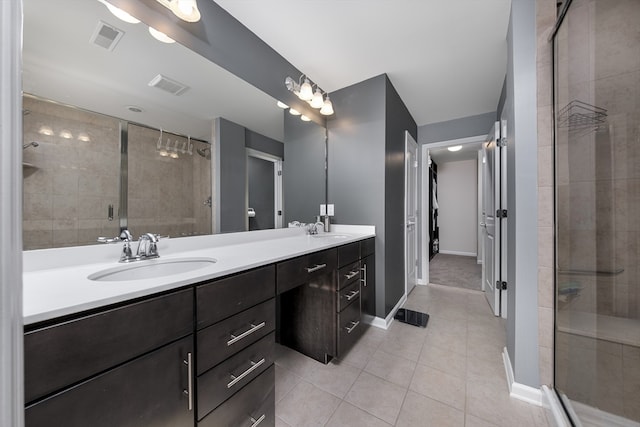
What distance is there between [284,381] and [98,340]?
1220mm

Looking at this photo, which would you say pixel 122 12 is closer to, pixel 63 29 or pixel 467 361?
pixel 63 29

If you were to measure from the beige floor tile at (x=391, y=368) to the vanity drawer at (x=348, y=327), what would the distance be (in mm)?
187

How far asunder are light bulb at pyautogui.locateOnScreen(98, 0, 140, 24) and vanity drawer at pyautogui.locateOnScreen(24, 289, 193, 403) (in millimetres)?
1287

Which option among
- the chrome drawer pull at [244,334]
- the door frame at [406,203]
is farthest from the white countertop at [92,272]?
the door frame at [406,203]

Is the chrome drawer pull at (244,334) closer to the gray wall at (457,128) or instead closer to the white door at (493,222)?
the white door at (493,222)

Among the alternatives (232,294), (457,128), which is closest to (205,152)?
(232,294)

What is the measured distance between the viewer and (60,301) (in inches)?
21.7

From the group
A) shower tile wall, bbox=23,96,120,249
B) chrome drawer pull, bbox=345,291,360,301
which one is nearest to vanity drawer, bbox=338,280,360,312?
chrome drawer pull, bbox=345,291,360,301

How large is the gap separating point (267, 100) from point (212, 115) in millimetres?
529

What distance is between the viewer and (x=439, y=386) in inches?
56.1

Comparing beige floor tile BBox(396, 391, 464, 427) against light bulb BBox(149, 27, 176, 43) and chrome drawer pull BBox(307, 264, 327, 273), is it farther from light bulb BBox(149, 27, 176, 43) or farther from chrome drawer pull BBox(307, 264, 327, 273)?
light bulb BBox(149, 27, 176, 43)

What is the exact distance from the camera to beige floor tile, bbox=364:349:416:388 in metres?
1.48

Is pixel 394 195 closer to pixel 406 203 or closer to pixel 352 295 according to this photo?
pixel 406 203

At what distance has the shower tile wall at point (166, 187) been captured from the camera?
3.70ft
